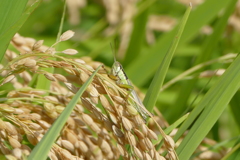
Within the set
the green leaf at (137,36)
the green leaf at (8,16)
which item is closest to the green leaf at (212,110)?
the green leaf at (8,16)

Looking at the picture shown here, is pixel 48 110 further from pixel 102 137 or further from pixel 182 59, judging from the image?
pixel 182 59

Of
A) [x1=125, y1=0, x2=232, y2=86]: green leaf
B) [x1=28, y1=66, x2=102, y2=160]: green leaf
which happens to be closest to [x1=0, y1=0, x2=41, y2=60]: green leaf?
[x1=28, y1=66, x2=102, y2=160]: green leaf

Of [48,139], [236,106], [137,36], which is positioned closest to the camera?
[48,139]

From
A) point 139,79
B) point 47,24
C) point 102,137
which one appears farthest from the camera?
point 47,24

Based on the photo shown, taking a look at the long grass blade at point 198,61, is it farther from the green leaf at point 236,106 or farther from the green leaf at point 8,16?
the green leaf at point 8,16

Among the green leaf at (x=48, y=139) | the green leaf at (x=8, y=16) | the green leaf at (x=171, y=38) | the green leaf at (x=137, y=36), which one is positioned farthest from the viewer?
the green leaf at (x=137, y=36)

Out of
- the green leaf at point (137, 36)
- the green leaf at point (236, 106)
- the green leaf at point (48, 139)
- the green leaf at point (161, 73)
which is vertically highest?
the green leaf at point (137, 36)

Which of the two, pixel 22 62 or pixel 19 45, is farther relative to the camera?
pixel 19 45

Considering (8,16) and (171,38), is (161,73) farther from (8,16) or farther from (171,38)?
(171,38)

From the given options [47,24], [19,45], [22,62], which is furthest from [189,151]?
[47,24]

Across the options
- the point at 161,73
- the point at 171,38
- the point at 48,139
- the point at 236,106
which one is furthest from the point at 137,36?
the point at 48,139

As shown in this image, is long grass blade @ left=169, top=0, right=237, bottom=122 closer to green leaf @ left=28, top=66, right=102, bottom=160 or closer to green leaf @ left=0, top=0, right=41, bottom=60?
green leaf @ left=0, top=0, right=41, bottom=60
